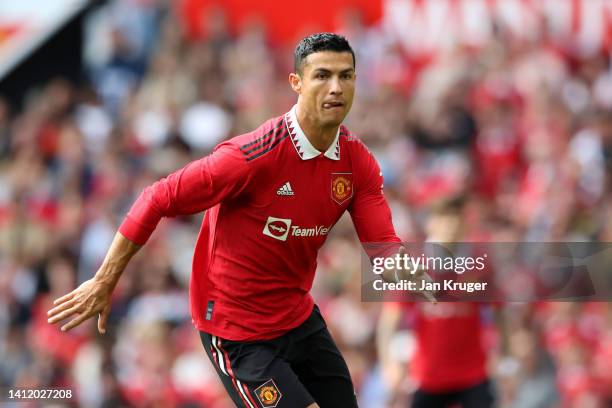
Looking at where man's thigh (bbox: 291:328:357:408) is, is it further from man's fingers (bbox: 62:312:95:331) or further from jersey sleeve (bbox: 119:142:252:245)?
man's fingers (bbox: 62:312:95:331)

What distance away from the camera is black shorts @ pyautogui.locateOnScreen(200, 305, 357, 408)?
542 cm

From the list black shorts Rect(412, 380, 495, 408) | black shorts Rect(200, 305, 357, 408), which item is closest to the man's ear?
black shorts Rect(200, 305, 357, 408)

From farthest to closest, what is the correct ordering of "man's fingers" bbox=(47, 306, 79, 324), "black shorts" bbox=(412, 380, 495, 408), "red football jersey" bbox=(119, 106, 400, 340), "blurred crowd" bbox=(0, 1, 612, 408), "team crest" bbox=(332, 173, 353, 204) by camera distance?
"blurred crowd" bbox=(0, 1, 612, 408)
"black shorts" bbox=(412, 380, 495, 408)
"team crest" bbox=(332, 173, 353, 204)
"red football jersey" bbox=(119, 106, 400, 340)
"man's fingers" bbox=(47, 306, 79, 324)

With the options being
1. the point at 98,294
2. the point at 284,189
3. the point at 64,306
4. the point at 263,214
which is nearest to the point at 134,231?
the point at 98,294

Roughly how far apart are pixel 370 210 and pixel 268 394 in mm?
1046

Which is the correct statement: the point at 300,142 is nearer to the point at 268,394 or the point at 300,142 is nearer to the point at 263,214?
the point at 263,214

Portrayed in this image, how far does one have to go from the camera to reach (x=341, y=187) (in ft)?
18.4

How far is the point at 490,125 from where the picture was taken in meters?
12.4

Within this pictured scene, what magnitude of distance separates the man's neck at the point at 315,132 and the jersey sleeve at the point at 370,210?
9.5 inches

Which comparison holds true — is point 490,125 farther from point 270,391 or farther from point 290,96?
point 270,391

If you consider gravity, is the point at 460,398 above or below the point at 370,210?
below

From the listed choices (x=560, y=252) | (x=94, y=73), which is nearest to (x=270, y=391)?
(x=560, y=252)

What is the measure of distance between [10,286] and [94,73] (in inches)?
145

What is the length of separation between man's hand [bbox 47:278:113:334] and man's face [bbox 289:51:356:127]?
1290 millimetres
